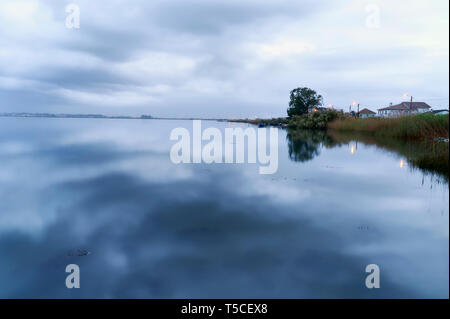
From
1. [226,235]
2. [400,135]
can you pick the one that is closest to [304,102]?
[400,135]

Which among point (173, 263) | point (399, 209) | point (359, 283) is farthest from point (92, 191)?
point (399, 209)

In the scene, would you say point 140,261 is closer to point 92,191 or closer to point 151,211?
point 151,211

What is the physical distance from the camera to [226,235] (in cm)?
750

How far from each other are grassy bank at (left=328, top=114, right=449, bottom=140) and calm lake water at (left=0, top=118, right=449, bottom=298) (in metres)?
14.1

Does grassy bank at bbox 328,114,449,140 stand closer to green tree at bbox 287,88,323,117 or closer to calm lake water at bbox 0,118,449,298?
calm lake water at bbox 0,118,449,298

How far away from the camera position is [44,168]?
1780 cm

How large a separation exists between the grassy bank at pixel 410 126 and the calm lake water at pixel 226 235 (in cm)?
1413

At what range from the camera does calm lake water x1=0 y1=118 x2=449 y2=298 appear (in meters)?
5.39

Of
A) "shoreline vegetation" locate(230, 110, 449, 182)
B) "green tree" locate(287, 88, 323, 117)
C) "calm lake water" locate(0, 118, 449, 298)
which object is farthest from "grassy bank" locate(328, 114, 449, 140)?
"green tree" locate(287, 88, 323, 117)
